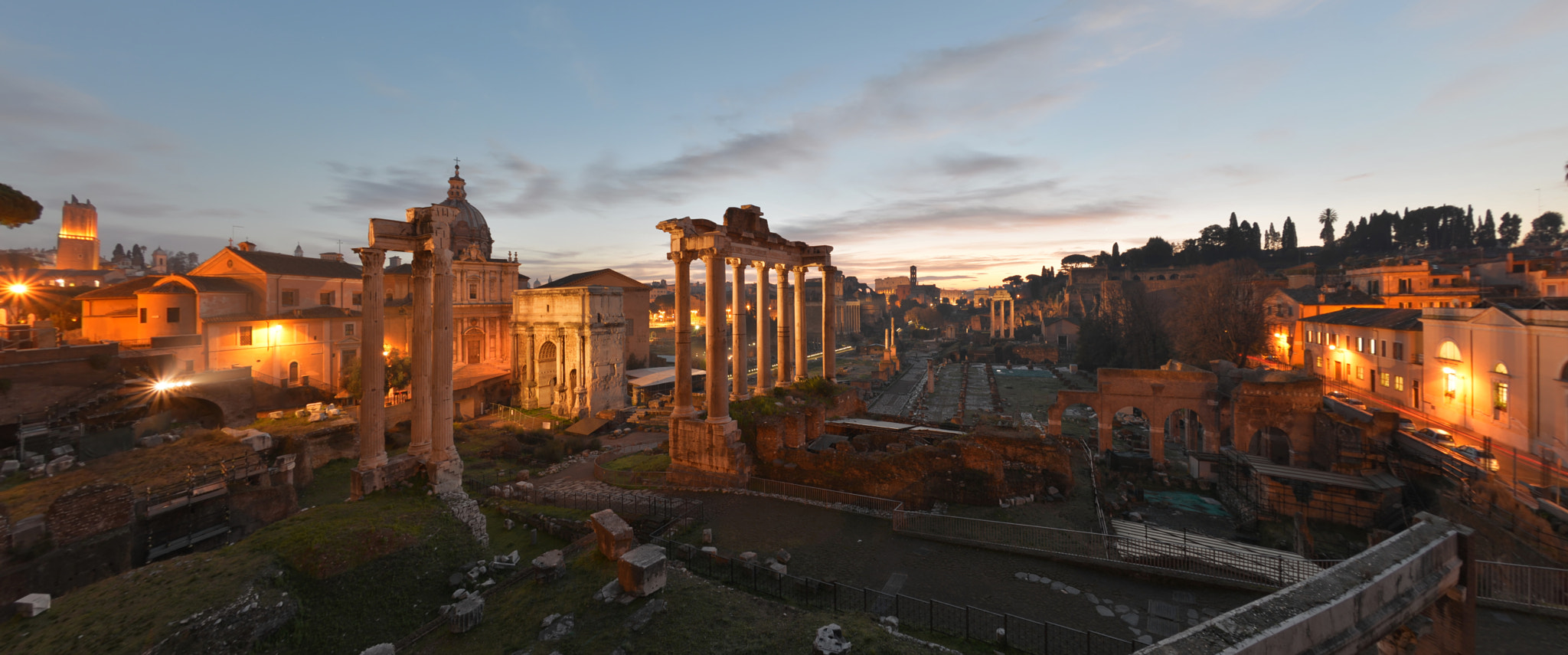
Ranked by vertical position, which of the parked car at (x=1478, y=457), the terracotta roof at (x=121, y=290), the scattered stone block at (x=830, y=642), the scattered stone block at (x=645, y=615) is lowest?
the parked car at (x=1478, y=457)

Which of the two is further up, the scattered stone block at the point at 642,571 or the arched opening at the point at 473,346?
the arched opening at the point at 473,346

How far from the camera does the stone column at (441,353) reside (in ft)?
47.6

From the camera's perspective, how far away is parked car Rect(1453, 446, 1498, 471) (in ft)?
58.4

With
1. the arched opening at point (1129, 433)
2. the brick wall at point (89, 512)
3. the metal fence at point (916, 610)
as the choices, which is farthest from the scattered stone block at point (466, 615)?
the arched opening at point (1129, 433)

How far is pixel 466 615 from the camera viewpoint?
9.14 m

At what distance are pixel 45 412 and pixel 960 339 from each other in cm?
11212

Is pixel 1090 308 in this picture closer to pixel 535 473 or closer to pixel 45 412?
pixel 535 473

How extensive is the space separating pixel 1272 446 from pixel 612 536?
1169 inches

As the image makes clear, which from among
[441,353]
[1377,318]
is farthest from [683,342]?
[1377,318]

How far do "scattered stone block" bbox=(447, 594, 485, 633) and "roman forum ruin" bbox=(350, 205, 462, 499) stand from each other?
6.11 metres

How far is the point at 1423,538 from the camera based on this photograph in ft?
21.8

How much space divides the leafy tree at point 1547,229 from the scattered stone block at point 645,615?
4826 inches

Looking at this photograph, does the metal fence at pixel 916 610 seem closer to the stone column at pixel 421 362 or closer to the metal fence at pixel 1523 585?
the metal fence at pixel 1523 585

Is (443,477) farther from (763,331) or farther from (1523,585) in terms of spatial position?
(1523,585)
